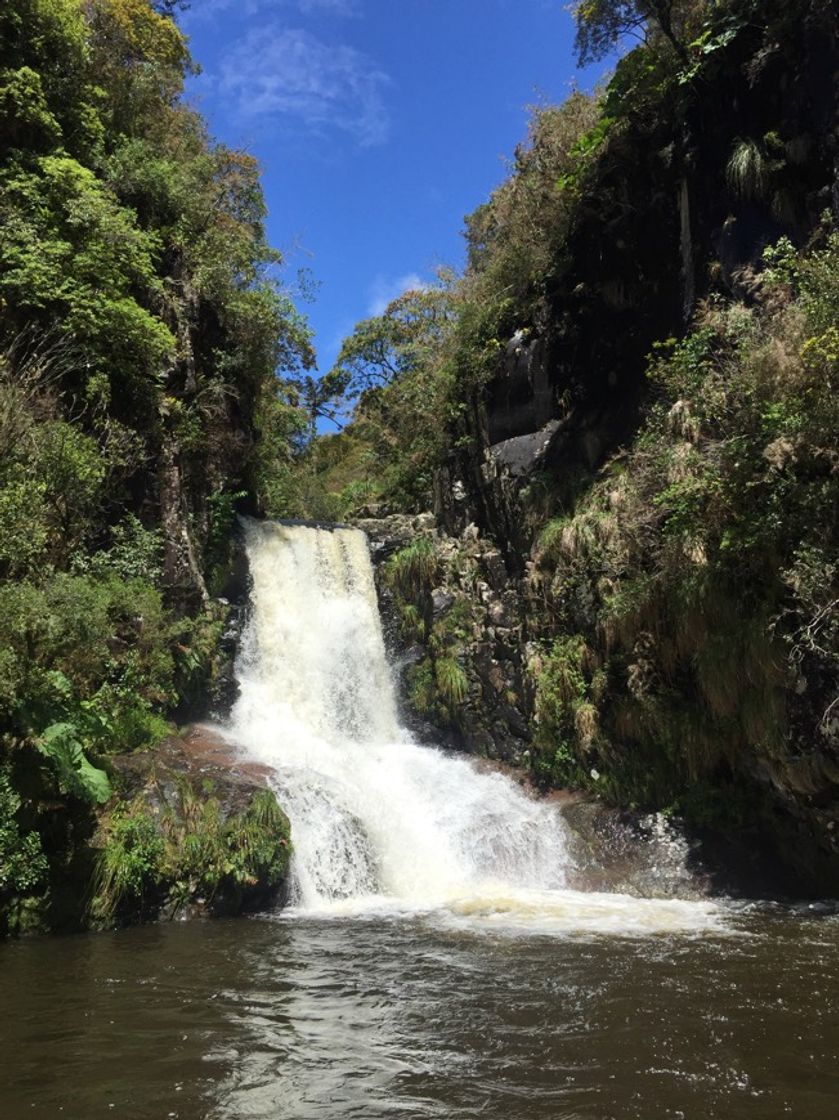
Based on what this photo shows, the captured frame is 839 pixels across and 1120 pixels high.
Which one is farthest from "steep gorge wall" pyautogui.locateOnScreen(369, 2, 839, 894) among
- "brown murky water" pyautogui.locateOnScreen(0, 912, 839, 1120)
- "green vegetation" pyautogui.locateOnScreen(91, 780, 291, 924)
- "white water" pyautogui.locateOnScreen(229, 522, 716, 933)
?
"green vegetation" pyautogui.locateOnScreen(91, 780, 291, 924)

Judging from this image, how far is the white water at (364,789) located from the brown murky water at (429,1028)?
1.79 metres

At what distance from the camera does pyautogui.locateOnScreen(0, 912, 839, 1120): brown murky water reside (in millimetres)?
4297

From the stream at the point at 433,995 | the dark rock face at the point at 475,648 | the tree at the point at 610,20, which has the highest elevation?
the tree at the point at 610,20

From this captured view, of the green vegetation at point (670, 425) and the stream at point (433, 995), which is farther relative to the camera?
the green vegetation at point (670, 425)

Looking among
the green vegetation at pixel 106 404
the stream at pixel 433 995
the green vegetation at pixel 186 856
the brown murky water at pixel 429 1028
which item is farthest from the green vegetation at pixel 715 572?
the green vegetation at pixel 106 404

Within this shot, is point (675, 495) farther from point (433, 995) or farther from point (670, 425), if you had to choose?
point (433, 995)

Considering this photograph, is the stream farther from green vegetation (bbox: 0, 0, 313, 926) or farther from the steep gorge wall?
green vegetation (bbox: 0, 0, 313, 926)

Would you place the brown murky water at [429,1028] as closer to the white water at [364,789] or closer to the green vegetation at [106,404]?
the white water at [364,789]

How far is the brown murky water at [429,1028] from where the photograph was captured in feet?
14.1

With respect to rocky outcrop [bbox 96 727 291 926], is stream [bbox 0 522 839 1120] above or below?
below

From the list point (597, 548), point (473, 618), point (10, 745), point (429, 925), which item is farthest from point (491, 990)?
point (473, 618)

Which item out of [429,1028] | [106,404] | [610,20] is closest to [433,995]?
[429,1028]

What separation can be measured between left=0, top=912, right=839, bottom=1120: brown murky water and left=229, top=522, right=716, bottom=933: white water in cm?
179

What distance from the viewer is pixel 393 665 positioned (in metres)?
18.7
